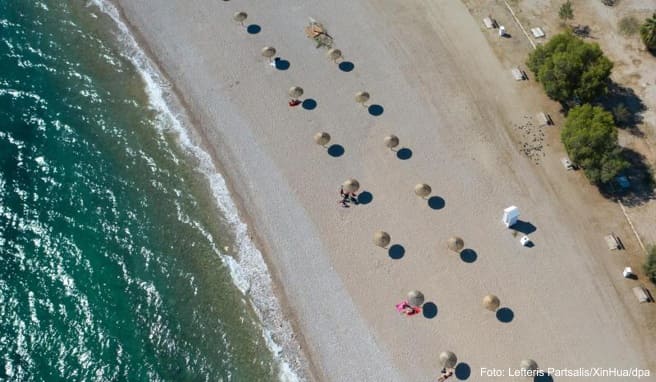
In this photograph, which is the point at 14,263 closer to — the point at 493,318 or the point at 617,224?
the point at 493,318

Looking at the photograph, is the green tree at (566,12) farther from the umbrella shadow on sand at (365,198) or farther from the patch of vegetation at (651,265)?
the umbrella shadow on sand at (365,198)

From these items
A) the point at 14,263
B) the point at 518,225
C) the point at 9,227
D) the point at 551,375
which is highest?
the point at 9,227

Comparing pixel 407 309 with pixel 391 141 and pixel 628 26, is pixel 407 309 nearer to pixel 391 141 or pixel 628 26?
pixel 391 141

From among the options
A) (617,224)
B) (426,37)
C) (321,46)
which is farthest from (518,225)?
(321,46)

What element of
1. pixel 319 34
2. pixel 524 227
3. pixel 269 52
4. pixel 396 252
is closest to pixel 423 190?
pixel 396 252

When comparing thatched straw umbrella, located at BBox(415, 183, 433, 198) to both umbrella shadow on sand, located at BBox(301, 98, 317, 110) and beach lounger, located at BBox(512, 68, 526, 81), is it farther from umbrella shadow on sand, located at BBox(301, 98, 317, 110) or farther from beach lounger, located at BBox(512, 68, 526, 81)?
beach lounger, located at BBox(512, 68, 526, 81)

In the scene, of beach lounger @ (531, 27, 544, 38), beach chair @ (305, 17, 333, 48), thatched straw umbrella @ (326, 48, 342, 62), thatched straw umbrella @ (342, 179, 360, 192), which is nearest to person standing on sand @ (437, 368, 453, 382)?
thatched straw umbrella @ (342, 179, 360, 192)
